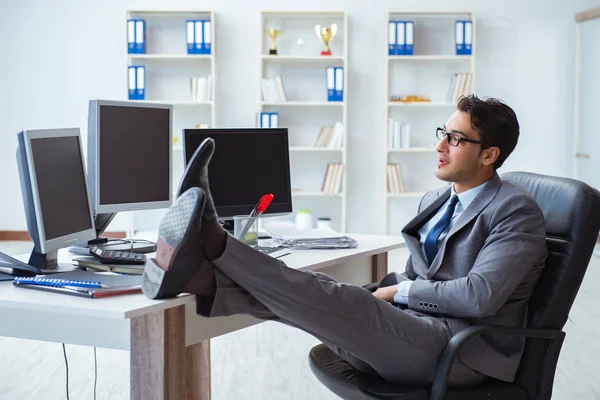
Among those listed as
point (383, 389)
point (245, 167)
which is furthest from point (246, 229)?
point (383, 389)

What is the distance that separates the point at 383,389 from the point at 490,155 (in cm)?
75

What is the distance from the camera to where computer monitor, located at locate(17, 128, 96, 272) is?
6.80ft

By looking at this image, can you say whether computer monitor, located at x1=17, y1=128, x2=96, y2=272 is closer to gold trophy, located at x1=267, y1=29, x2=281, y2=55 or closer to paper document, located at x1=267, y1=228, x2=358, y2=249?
paper document, located at x1=267, y1=228, x2=358, y2=249

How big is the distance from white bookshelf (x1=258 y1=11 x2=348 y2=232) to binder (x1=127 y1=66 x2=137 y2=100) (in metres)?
1.08

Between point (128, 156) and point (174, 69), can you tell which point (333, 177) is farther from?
point (128, 156)

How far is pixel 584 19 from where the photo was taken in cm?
682

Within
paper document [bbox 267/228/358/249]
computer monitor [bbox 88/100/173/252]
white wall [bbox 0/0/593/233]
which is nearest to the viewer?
computer monitor [bbox 88/100/173/252]

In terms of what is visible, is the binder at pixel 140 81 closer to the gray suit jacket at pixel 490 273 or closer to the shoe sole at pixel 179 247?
the gray suit jacket at pixel 490 273

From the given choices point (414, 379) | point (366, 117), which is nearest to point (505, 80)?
point (366, 117)

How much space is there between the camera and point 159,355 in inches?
77.2

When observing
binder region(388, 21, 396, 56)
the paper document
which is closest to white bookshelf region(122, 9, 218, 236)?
binder region(388, 21, 396, 56)

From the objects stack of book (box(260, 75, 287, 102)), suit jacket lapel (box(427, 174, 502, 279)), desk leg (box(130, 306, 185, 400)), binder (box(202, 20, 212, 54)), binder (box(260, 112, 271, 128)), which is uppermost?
binder (box(202, 20, 212, 54))

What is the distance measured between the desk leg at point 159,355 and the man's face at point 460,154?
34.9 inches

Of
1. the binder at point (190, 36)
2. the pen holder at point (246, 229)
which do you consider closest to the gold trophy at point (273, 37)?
the binder at point (190, 36)
